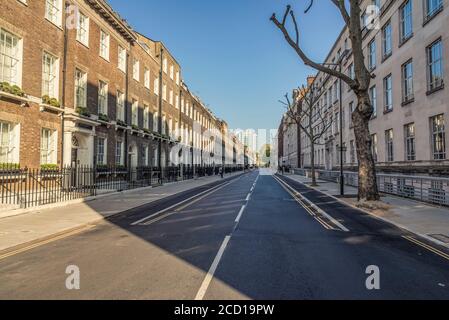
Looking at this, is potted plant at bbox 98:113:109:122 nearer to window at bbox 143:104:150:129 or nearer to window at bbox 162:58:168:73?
window at bbox 143:104:150:129

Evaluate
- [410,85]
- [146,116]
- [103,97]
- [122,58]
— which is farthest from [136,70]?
[410,85]

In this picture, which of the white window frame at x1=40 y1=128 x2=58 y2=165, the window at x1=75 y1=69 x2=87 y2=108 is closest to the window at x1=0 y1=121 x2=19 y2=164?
the white window frame at x1=40 y1=128 x2=58 y2=165

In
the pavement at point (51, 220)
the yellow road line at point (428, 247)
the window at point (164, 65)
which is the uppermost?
the window at point (164, 65)

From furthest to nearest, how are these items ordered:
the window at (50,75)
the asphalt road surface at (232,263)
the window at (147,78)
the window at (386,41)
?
the window at (147,78) → the window at (386,41) → the window at (50,75) → the asphalt road surface at (232,263)

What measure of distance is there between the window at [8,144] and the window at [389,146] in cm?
2296

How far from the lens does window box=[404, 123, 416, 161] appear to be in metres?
20.4

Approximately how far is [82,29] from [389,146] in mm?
22534

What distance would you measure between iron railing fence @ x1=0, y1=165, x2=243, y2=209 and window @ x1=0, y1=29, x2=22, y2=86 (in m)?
4.11

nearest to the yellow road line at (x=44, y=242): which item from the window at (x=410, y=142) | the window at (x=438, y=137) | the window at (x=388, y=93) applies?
the window at (x=438, y=137)

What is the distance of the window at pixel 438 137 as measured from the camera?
1700 centimetres

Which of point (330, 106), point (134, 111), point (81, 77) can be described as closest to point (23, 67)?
point (81, 77)

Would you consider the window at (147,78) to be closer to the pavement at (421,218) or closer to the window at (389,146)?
the window at (389,146)

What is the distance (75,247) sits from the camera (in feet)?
23.9
